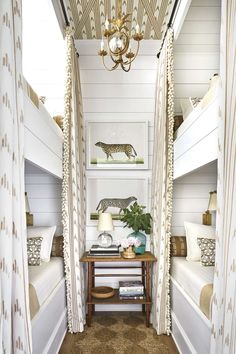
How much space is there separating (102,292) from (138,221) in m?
0.85

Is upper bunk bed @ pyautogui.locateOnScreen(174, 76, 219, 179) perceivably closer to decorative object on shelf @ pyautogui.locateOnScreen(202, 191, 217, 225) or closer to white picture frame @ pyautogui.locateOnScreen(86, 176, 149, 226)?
decorative object on shelf @ pyautogui.locateOnScreen(202, 191, 217, 225)

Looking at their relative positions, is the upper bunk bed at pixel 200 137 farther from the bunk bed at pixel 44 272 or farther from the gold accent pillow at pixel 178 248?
the bunk bed at pixel 44 272

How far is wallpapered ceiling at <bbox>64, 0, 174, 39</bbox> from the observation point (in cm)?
309

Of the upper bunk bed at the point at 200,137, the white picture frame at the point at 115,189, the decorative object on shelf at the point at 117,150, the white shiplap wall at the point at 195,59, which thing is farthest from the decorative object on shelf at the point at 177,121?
the white picture frame at the point at 115,189

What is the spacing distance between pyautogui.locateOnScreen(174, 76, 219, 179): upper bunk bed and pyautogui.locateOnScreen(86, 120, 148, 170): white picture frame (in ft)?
2.42

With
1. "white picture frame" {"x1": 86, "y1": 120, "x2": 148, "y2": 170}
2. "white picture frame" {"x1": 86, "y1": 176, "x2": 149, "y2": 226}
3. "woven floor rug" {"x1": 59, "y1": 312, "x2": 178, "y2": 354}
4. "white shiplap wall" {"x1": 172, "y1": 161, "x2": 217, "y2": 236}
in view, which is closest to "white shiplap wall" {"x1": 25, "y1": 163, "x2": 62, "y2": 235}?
"white picture frame" {"x1": 86, "y1": 176, "x2": 149, "y2": 226}

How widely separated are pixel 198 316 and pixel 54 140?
1796 mm

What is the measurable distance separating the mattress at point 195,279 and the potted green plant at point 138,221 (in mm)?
398

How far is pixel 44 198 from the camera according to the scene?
146 inches

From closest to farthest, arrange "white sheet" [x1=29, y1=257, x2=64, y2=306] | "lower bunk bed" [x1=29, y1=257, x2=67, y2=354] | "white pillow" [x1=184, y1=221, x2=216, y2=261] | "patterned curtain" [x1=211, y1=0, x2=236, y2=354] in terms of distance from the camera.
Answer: "patterned curtain" [x1=211, y1=0, x2=236, y2=354] → "lower bunk bed" [x1=29, y1=257, x2=67, y2=354] → "white sheet" [x1=29, y1=257, x2=64, y2=306] → "white pillow" [x1=184, y1=221, x2=216, y2=261]

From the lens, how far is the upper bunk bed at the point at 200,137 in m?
1.95

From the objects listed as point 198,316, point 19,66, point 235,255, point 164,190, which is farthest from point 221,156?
point 164,190

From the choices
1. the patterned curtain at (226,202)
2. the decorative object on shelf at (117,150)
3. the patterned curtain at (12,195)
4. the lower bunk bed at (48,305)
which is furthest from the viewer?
the decorative object on shelf at (117,150)

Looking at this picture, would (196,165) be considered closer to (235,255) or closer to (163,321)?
(235,255)
